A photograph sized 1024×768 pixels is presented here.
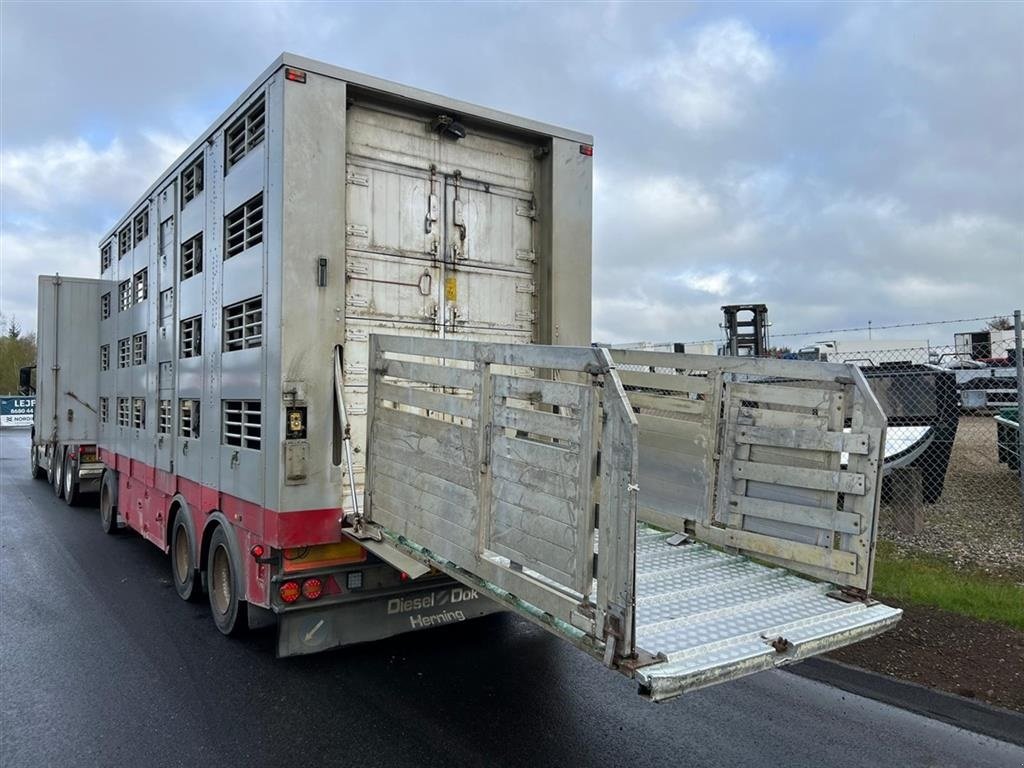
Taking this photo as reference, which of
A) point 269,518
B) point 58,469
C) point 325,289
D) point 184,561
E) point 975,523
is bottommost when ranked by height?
point 58,469

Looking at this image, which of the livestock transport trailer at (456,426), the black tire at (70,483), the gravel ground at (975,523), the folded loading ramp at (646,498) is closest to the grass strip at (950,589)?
the gravel ground at (975,523)

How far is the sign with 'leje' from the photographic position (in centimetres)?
3597

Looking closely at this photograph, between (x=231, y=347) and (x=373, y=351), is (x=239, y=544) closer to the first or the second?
(x=231, y=347)

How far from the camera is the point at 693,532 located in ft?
14.7

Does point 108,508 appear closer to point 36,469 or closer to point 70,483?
point 70,483

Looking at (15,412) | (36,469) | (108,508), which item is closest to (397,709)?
(108,508)

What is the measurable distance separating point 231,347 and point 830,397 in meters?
4.09

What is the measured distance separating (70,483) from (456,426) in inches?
448

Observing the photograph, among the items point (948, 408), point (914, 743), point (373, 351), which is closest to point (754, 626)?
point (914, 743)

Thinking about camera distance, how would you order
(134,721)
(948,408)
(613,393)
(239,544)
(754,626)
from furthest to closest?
(948,408) → (239,544) → (134,721) → (754,626) → (613,393)

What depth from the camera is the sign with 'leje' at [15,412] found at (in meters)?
36.0

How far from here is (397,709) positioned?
14.1 feet

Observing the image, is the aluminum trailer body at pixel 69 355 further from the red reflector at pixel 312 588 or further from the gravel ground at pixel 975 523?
the gravel ground at pixel 975 523

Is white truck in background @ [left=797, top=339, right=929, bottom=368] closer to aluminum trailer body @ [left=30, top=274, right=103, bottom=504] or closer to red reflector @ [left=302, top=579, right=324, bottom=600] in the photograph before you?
red reflector @ [left=302, top=579, right=324, bottom=600]
